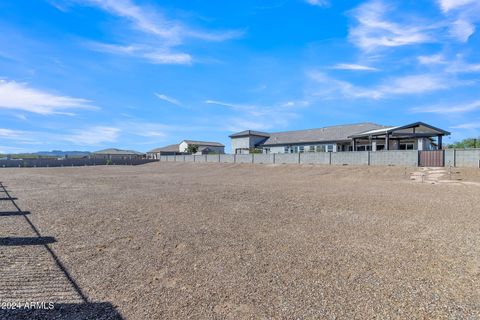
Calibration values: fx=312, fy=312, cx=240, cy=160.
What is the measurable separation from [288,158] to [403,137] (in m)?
11.3

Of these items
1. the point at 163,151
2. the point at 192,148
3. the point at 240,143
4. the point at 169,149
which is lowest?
the point at 163,151

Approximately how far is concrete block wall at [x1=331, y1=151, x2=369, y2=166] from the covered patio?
7.27 ft

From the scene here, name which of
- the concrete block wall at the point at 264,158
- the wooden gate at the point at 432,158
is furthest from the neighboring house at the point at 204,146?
the wooden gate at the point at 432,158

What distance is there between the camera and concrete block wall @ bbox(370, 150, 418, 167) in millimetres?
23344

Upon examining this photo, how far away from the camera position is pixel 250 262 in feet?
15.7

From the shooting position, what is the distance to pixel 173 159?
52531 millimetres

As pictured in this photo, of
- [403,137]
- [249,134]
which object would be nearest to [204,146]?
[249,134]

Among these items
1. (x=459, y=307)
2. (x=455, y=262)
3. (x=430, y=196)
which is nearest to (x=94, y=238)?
(x=459, y=307)

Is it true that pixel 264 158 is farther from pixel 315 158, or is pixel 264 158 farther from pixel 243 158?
pixel 315 158

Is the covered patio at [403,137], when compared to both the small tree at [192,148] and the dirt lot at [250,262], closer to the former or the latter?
the dirt lot at [250,262]

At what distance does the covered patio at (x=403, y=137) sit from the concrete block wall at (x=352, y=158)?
2.21m

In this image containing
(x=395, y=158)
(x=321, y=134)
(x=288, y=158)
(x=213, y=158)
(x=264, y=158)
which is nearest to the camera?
(x=395, y=158)

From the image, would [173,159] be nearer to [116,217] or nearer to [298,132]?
[298,132]

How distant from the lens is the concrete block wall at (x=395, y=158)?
919 inches
